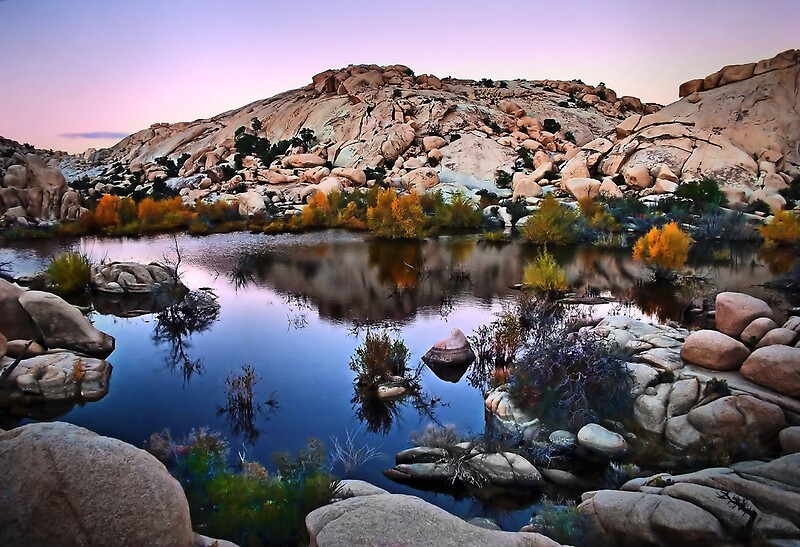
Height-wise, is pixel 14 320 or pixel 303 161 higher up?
pixel 303 161

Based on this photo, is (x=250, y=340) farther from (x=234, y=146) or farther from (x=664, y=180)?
(x=234, y=146)

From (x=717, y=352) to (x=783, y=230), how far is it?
756 inches

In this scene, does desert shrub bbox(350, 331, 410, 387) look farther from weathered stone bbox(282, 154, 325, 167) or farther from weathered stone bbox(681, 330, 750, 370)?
weathered stone bbox(282, 154, 325, 167)

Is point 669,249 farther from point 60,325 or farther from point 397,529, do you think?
point 60,325

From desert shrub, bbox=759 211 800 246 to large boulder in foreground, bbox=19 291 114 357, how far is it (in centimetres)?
2586

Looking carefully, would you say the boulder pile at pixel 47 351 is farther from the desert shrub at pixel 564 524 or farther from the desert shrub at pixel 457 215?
the desert shrub at pixel 457 215

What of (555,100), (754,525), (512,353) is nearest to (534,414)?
(512,353)

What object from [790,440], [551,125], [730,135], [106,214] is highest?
[551,125]

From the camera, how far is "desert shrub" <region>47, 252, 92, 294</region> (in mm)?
16156

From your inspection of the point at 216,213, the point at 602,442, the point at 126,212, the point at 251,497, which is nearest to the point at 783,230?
the point at 602,442

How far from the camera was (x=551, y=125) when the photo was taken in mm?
Result: 63094

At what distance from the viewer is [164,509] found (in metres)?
3.92

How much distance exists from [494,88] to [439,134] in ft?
89.6

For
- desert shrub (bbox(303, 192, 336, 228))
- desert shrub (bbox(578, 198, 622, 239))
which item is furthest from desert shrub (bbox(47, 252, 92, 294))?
desert shrub (bbox(578, 198, 622, 239))
